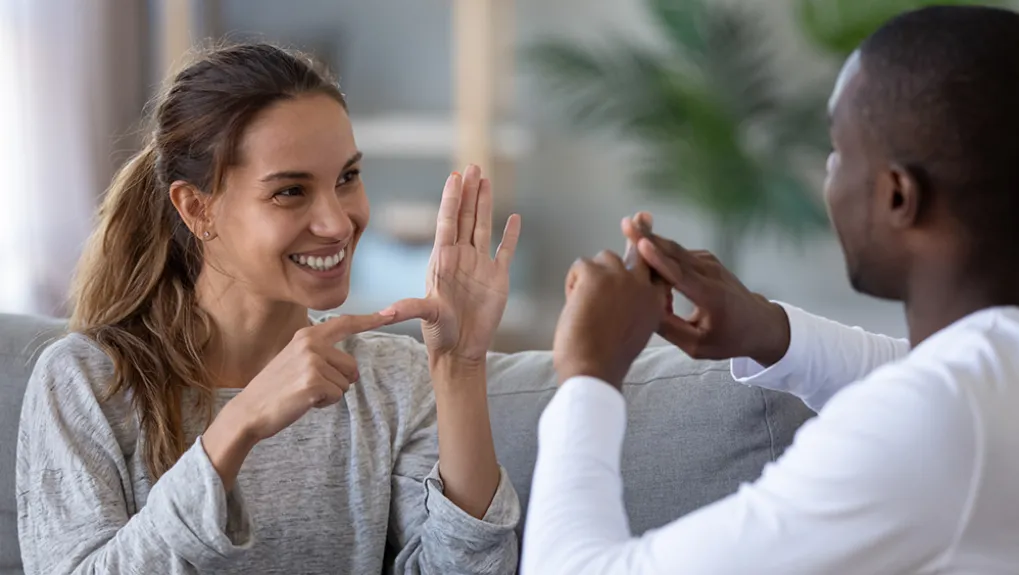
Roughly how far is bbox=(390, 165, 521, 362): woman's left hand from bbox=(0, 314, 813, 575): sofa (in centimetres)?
22

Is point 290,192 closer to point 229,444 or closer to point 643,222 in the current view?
point 229,444

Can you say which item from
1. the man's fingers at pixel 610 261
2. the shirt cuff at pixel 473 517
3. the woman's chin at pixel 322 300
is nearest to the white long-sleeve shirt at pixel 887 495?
the man's fingers at pixel 610 261

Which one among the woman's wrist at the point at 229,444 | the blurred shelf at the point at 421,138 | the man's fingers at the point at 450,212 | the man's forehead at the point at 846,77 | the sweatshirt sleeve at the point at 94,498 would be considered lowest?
the blurred shelf at the point at 421,138

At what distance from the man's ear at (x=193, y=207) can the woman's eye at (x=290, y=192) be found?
0.37 ft

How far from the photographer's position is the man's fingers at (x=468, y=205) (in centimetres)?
149

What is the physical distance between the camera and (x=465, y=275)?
1.48m

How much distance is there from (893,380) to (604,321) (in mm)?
242

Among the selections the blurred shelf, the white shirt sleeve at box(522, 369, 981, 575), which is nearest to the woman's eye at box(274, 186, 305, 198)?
the white shirt sleeve at box(522, 369, 981, 575)

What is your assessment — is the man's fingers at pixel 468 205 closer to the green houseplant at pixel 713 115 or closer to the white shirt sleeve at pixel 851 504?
the white shirt sleeve at pixel 851 504

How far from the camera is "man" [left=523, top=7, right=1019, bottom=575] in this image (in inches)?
32.2

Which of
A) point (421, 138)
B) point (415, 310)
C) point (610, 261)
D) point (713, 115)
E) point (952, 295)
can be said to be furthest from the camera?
point (421, 138)

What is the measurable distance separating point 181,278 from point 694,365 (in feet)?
2.44

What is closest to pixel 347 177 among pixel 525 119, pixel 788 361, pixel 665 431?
pixel 665 431

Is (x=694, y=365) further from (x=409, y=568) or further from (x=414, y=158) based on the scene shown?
(x=414, y=158)
